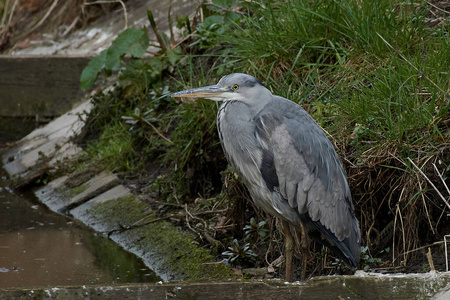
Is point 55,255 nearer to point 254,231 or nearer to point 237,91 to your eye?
point 254,231

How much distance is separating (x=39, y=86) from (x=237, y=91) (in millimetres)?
5306

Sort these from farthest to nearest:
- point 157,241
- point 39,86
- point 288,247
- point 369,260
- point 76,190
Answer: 1. point 39,86
2. point 76,190
3. point 157,241
4. point 369,260
5. point 288,247

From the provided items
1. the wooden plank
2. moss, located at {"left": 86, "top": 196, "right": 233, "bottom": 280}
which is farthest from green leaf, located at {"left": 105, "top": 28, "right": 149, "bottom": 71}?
the wooden plank

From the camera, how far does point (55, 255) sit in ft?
17.2

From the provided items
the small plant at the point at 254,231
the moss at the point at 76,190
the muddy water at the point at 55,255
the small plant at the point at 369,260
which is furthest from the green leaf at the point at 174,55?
the small plant at the point at 369,260

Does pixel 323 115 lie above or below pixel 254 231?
above

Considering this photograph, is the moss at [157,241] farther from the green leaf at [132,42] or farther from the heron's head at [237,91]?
the green leaf at [132,42]

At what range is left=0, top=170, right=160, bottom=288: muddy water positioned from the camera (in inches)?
185

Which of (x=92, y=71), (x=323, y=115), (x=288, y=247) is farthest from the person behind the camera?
(x=92, y=71)

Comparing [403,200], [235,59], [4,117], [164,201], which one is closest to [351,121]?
[403,200]

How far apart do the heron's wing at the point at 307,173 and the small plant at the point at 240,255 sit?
2.43 feet

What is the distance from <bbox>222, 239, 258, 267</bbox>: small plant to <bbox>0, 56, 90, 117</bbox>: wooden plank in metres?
4.63

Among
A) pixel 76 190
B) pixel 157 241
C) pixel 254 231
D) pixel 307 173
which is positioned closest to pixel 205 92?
pixel 307 173

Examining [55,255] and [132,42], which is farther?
[132,42]
